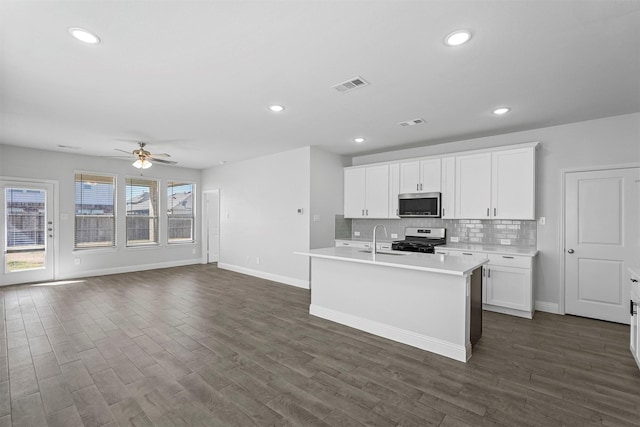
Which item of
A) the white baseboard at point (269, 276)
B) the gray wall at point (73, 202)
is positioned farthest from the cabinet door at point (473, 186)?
the gray wall at point (73, 202)

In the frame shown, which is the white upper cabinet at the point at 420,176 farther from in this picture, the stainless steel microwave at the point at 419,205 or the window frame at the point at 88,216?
the window frame at the point at 88,216

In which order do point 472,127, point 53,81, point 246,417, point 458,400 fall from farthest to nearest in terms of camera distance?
1. point 472,127
2. point 53,81
3. point 458,400
4. point 246,417

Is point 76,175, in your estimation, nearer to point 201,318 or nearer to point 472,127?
point 201,318

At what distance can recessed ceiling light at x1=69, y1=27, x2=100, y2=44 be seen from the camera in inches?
83.0

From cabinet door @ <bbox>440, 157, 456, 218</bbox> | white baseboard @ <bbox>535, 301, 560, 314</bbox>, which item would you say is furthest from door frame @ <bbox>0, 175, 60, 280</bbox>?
white baseboard @ <bbox>535, 301, 560, 314</bbox>

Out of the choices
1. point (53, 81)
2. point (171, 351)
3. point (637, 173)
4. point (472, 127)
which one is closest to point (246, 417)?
point (171, 351)

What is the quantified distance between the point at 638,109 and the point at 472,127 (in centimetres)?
180

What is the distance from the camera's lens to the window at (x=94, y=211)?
256 inches

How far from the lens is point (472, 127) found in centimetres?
434

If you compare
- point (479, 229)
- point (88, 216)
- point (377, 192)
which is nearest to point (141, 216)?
point (88, 216)

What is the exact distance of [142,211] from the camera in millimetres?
7418

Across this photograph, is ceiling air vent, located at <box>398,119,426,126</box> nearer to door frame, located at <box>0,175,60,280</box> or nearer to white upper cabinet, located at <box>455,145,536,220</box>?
white upper cabinet, located at <box>455,145,536,220</box>

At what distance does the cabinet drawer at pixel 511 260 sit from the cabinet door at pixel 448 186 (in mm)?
949

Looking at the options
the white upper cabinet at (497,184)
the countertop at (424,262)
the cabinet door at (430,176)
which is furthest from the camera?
the cabinet door at (430,176)
